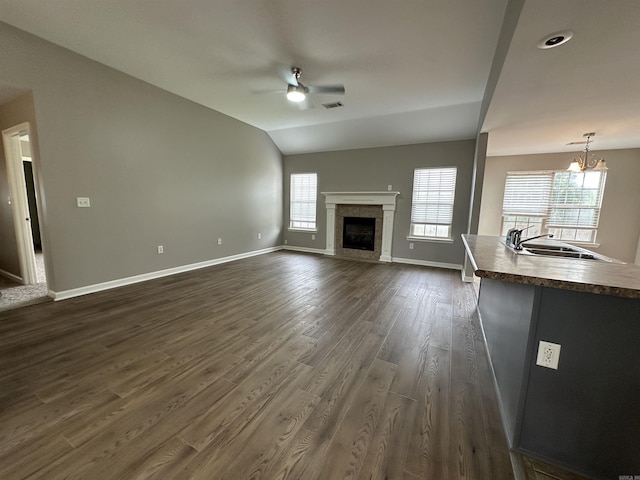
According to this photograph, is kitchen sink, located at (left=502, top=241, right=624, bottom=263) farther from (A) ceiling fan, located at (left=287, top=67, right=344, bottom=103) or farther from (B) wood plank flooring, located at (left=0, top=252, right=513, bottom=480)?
(A) ceiling fan, located at (left=287, top=67, right=344, bottom=103)

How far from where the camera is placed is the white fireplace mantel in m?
5.80

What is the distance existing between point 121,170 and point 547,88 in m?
5.22

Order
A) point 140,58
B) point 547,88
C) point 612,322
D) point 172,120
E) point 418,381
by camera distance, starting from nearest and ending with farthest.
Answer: point 612,322 → point 418,381 → point 547,88 → point 140,58 → point 172,120

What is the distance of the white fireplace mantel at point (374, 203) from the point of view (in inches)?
228

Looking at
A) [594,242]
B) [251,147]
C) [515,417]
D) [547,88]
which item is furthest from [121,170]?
→ [594,242]

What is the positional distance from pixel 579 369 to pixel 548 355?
0.41 feet

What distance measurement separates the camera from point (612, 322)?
3.68 feet

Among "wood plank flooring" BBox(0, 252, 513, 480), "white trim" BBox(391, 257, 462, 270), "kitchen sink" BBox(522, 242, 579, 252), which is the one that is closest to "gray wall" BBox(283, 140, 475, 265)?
"white trim" BBox(391, 257, 462, 270)

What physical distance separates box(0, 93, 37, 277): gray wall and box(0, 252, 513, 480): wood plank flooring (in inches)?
64.6

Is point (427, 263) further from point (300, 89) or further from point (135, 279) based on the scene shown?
point (135, 279)

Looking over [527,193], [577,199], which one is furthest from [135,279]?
[577,199]

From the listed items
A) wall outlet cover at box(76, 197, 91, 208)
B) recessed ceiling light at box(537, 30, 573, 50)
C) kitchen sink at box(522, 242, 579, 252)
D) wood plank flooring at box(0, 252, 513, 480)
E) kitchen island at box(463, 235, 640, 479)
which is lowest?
wood plank flooring at box(0, 252, 513, 480)

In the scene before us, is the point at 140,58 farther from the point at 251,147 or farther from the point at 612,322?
the point at 612,322

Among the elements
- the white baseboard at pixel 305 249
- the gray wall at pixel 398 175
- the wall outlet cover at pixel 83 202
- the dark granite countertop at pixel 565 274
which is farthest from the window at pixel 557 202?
the wall outlet cover at pixel 83 202
